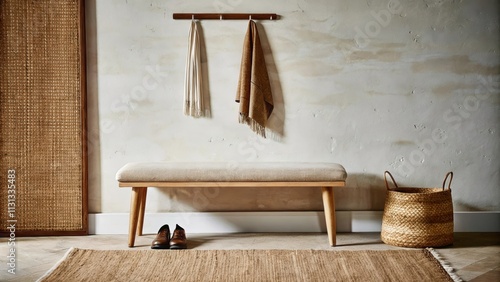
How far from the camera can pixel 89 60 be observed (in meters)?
4.00

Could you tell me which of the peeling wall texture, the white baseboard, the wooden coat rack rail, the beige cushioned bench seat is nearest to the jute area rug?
the beige cushioned bench seat

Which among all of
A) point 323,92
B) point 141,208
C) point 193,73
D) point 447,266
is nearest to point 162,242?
point 141,208

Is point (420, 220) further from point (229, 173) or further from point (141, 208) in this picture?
point (141, 208)

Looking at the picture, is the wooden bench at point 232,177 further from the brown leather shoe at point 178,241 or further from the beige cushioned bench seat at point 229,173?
the brown leather shoe at point 178,241

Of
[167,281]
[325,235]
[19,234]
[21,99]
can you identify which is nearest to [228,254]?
[167,281]

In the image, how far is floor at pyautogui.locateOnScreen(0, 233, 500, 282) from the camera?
3133mm

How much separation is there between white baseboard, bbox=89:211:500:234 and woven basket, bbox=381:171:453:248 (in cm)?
42

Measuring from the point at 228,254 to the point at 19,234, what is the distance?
1543 mm

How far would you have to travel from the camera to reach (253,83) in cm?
389

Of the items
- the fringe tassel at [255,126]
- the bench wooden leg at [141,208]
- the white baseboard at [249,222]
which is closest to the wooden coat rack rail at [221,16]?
→ the fringe tassel at [255,126]

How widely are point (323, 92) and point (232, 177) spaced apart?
0.94 m

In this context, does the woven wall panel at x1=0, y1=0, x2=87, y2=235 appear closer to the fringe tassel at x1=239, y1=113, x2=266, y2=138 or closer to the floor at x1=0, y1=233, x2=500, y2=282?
the floor at x1=0, y1=233, x2=500, y2=282

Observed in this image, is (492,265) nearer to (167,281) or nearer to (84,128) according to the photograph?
(167,281)

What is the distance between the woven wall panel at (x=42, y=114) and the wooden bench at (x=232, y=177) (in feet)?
1.96
